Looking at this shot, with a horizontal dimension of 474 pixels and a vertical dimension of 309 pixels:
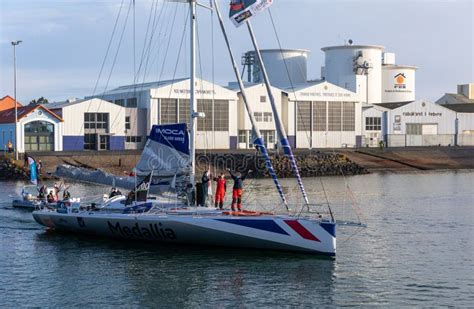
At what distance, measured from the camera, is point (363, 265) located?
28.1 metres

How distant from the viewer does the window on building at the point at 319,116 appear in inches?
3924

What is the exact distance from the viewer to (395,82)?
126 meters

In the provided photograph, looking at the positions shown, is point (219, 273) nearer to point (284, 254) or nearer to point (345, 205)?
point (284, 254)

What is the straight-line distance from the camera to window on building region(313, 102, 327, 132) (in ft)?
327

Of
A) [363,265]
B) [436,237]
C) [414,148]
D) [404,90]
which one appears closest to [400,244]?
[436,237]

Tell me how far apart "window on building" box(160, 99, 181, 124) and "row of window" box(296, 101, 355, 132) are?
1738cm

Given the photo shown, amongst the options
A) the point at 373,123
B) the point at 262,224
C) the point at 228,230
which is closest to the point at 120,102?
the point at 373,123

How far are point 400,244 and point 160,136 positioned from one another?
448 inches

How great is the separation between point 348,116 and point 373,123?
619 cm

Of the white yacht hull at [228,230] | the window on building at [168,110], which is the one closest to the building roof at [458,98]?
the window on building at [168,110]

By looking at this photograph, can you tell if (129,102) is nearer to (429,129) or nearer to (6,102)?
(6,102)

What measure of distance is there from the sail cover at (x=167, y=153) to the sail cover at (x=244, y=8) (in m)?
5.01

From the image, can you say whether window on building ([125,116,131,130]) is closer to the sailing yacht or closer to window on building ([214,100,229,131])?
window on building ([214,100,229,131])

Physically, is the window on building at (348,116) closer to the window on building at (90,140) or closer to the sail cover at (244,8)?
the window on building at (90,140)
